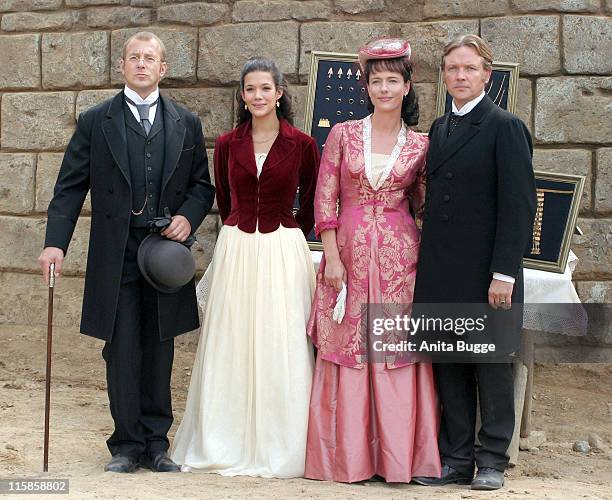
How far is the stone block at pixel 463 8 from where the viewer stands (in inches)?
212

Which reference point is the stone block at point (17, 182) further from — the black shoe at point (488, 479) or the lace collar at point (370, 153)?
the black shoe at point (488, 479)

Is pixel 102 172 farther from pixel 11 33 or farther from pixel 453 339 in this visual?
pixel 11 33

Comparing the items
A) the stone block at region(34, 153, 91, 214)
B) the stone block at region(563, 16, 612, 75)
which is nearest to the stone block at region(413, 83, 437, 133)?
the stone block at region(563, 16, 612, 75)

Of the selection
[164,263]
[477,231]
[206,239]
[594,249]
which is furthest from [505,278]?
[206,239]

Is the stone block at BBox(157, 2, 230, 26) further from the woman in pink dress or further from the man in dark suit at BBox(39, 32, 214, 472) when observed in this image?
the woman in pink dress

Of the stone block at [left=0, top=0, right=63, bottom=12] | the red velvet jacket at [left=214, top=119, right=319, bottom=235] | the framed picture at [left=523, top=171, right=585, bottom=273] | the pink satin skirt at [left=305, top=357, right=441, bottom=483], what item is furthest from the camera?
the stone block at [left=0, top=0, right=63, bottom=12]

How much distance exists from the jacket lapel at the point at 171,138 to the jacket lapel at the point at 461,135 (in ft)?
3.52

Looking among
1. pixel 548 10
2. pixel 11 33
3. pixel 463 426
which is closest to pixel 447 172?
pixel 463 426

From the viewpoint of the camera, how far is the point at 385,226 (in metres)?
3.83

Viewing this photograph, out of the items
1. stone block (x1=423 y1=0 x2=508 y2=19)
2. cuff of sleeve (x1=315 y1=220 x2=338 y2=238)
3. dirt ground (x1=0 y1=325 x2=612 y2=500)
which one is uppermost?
stone block (x1=423 y1=0 x2=508 y2=19)

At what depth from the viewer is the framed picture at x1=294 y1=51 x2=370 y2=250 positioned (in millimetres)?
4734

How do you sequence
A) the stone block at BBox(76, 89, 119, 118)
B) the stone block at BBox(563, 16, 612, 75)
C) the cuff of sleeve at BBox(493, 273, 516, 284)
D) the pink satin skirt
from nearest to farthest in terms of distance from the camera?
the cuff of sleeve at BBox(493, 273, 516, 284) → the pink satin skirt → the stone block at BBox(563, 16, 612, 75) → the stone block at BBox(76, 89, 119, 118)

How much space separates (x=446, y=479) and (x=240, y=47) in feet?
9.86

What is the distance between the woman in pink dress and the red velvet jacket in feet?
0.60
